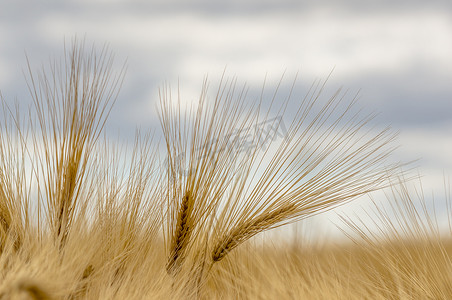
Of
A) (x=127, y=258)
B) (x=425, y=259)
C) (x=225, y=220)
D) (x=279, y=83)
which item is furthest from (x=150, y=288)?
(x=425, y=259)

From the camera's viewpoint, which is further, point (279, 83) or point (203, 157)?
point (203, 157)

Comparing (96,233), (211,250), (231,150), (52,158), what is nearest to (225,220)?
(211,250)

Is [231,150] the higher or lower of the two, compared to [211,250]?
higher

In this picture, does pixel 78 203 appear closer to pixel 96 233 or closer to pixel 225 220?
pixel 96 233

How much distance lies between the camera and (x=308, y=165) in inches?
54.3

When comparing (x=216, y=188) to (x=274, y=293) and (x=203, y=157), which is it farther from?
(x=274, y=293)

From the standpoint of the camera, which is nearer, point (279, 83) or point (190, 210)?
point (279, 83)

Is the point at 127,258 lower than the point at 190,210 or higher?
lower

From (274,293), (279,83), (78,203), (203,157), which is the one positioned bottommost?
(274,293)

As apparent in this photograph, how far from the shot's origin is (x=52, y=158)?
134cm

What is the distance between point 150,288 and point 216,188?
30 centimetres

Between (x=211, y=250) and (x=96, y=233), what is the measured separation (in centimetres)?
29

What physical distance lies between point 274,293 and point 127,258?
0.38 meters

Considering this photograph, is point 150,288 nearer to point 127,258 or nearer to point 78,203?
point 127,258
